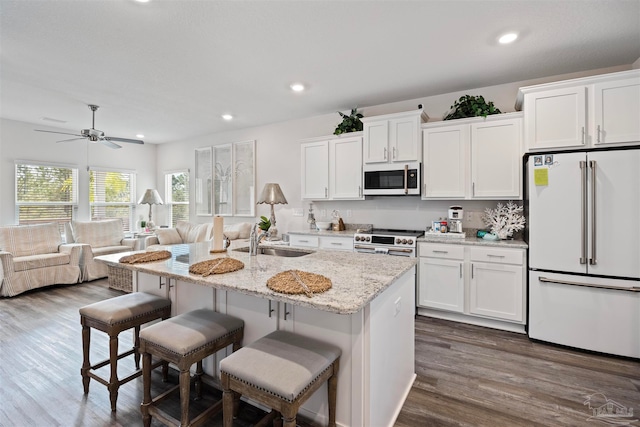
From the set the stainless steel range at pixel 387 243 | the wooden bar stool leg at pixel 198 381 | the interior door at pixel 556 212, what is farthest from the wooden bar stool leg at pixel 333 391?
the interior door at pixel 556 212

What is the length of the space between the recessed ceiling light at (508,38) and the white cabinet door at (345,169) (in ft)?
6.16

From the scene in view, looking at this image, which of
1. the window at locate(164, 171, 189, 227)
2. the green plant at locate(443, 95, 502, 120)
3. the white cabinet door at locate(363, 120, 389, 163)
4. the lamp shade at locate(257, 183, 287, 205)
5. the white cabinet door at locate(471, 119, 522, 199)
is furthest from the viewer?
the window at locate(164, 171, 189, 227)

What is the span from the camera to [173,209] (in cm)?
693

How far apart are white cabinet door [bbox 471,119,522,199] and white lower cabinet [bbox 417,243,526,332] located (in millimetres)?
665

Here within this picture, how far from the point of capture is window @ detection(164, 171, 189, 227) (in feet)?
21.9

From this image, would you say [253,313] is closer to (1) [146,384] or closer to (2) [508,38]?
(1) [146,384]

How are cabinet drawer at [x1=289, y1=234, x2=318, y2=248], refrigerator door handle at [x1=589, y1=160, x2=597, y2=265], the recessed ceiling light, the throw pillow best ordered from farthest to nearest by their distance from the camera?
the throw pillow → cabinet drawer at [x1=289, y1=234, x2=318, y2=248] → refrigerator door handle at [x1=589, y1=160, x2=597, y2=265] → the recessed ceiling light

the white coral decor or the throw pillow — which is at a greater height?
the white coral decor

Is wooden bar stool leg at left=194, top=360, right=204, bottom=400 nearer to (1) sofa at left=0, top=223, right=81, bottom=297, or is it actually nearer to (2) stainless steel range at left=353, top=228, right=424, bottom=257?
(2) stainless steel range at left=353, top=228, right=424, bottom=257

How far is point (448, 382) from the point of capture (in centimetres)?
222

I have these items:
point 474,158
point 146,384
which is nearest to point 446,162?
point 474,158

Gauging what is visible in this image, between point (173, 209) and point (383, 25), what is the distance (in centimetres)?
612

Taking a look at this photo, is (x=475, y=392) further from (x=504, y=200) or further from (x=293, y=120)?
(x=293, y=120)

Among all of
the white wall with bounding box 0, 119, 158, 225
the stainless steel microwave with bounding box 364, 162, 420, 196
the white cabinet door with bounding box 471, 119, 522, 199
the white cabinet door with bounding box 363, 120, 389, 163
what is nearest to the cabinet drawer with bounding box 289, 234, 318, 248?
the stainless steel microwave with bounding box 364, 162, 420, 196
